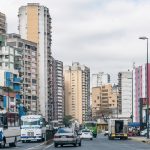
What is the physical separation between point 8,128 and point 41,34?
142 metres

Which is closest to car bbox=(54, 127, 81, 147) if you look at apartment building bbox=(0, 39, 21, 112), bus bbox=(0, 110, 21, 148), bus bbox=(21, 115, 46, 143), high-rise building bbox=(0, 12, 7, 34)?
bus bbox=(0, 110, 21, 148)

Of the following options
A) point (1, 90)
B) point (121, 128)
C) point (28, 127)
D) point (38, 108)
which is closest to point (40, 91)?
point (38, 108)

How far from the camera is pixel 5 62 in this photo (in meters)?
141

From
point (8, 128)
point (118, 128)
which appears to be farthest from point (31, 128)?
point (118, 128)

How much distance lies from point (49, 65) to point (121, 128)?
118 m

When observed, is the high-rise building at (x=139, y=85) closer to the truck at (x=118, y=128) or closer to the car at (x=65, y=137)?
the truck at (x=118, y=128)

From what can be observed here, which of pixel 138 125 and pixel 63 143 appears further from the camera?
pixel 138 125

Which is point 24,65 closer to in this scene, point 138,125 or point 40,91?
point 40,91

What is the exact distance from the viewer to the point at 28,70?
573ft

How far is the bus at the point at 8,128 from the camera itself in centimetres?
4178

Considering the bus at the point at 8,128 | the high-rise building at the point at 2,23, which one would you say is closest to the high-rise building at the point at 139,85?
the high-rise building at the point at 2,23

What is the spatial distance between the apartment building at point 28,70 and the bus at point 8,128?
389 feet

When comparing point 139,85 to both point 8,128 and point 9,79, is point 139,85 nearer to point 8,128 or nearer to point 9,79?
point 9,79

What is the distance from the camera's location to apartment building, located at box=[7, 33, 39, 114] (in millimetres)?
166875
